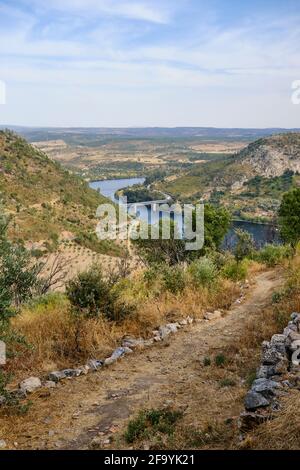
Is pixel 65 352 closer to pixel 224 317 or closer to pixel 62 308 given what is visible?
pixel 62 308

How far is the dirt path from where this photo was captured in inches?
221

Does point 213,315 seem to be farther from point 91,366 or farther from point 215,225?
point 215,225

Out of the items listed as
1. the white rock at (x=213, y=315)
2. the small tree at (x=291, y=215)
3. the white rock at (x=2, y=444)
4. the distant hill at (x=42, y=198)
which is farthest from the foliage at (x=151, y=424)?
Result: the distant hill at (x=42, y=198)

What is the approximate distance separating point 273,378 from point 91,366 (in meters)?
3.24

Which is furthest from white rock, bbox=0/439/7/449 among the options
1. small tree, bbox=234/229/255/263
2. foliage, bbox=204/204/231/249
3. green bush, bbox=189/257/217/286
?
foliage, bbox=204/204/231/249

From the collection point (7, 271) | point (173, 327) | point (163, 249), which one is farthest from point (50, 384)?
point (163, 249)

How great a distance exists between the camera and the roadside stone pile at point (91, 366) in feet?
22.8

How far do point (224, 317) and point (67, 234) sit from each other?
4469 centimetres

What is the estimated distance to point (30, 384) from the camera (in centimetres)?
704

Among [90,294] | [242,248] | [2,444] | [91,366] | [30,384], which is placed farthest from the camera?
Answer: [242,248]
